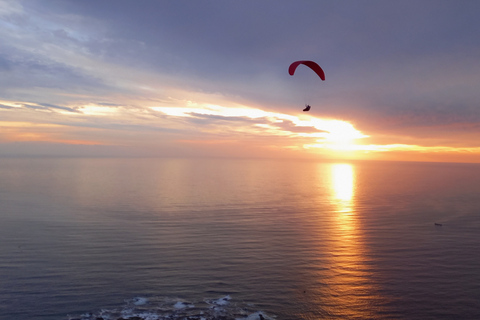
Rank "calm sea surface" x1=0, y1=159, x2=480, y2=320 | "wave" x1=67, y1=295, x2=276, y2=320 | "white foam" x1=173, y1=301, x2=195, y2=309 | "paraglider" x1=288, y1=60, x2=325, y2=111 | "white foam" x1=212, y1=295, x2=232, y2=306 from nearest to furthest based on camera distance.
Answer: "wave" x1=67, y1=295, x2=276, y2=320 < "white foam" x1=173, y1=301, x2=195, y2=309 < "calm sea surface" x1=0, y1=159, x2=480, y2=320 < "white foam" x1=212, y1=295, x2=232, y2=306 < "paraglider" x1=288, y1=60, x2=325, y2=111

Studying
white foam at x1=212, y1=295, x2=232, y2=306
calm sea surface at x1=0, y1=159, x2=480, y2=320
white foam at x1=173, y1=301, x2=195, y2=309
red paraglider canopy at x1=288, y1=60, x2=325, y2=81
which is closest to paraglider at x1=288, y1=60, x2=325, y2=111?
red paraglider canopy at x1=288, y1=60, x2=325, y2=81

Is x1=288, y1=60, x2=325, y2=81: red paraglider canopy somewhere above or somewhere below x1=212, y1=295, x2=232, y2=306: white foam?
above

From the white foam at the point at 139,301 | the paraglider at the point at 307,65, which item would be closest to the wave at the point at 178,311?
the white foam at the point at 139,301

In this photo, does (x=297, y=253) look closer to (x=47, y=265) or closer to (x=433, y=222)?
(x=47, y=265)

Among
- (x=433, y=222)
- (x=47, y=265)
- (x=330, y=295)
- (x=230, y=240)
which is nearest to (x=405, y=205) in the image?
(x=433, y=222)

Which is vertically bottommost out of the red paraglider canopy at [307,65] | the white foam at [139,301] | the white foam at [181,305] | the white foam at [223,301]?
the white foam at [139,301]

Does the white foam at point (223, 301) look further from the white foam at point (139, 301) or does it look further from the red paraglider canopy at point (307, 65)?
the red paraglider canopy at point (307, 65)

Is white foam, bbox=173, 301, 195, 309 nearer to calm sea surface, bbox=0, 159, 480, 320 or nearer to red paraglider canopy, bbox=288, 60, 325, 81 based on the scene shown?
calm sea surface, bbox=0, 159, 480, 320

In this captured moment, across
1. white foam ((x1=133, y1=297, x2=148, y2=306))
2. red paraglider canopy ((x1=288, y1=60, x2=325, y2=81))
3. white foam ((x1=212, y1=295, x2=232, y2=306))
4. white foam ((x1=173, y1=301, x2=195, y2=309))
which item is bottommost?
white foam ((x1=133, y1=297, x2=148, y2=306))

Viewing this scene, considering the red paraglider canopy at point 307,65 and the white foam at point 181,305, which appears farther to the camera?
the red paraglider canopy at point 307,65

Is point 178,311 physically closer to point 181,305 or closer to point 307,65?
point 181,305

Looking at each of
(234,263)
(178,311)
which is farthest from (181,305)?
(234,263)

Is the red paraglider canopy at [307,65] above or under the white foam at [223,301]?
above
